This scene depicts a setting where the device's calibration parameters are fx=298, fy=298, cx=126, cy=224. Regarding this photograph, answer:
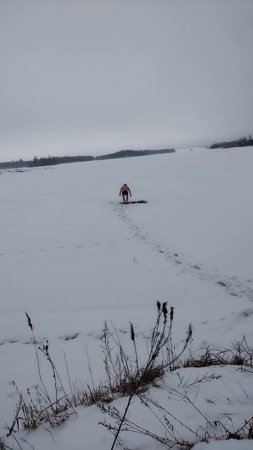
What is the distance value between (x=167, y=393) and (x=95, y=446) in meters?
0.69

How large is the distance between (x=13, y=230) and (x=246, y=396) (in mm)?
10941

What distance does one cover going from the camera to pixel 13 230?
1166cm

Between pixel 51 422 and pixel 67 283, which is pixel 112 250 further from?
pixel 51 422

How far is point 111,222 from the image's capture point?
12016mm

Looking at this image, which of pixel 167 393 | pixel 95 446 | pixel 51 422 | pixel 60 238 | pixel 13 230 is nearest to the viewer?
pixel 95 446

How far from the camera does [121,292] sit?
565cm

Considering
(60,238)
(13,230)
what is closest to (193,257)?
(60,238)

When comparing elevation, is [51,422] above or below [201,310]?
above

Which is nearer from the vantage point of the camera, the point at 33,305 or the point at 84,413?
the point at 84,413

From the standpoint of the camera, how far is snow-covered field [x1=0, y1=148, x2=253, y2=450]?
2.11 metres

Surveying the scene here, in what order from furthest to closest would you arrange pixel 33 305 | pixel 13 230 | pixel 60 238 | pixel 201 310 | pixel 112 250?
pixel 13 230, pixel 60 238, pixel 112 250, pixel 33 305, pixel 201 310

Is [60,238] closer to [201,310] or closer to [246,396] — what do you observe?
[201,310]

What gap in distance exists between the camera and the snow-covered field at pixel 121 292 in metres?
2.11

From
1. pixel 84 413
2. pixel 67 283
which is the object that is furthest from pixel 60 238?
pixel 84 413
